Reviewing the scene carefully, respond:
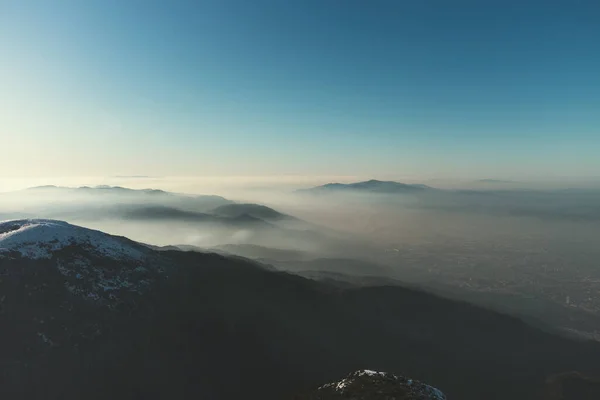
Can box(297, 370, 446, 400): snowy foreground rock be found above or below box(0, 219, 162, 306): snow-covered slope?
below

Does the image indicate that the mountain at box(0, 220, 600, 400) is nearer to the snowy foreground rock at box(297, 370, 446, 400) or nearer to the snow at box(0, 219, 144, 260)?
the snow at box(0, 219, 144, 260)

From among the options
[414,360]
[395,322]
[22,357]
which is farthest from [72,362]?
[395,322]

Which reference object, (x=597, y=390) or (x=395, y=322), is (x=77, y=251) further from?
(x=597, y=390)

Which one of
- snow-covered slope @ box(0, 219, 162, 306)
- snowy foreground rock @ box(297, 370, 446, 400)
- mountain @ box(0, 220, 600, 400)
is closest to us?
snowy foreground rock @ box(297, 370, 446, 400)

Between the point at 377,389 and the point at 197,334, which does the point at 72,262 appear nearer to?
the point at 197,334

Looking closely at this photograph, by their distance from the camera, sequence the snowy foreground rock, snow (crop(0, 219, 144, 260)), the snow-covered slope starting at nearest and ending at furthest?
the snowy foreground rock < the snow-covered slope < snow (crop(0, 219, 144, 260))

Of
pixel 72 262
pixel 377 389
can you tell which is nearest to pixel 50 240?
pixel 72 262

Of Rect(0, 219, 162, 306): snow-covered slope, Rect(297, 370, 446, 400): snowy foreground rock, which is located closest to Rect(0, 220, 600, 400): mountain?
Rect(0, 219, 162, 306): snow-covered slope
